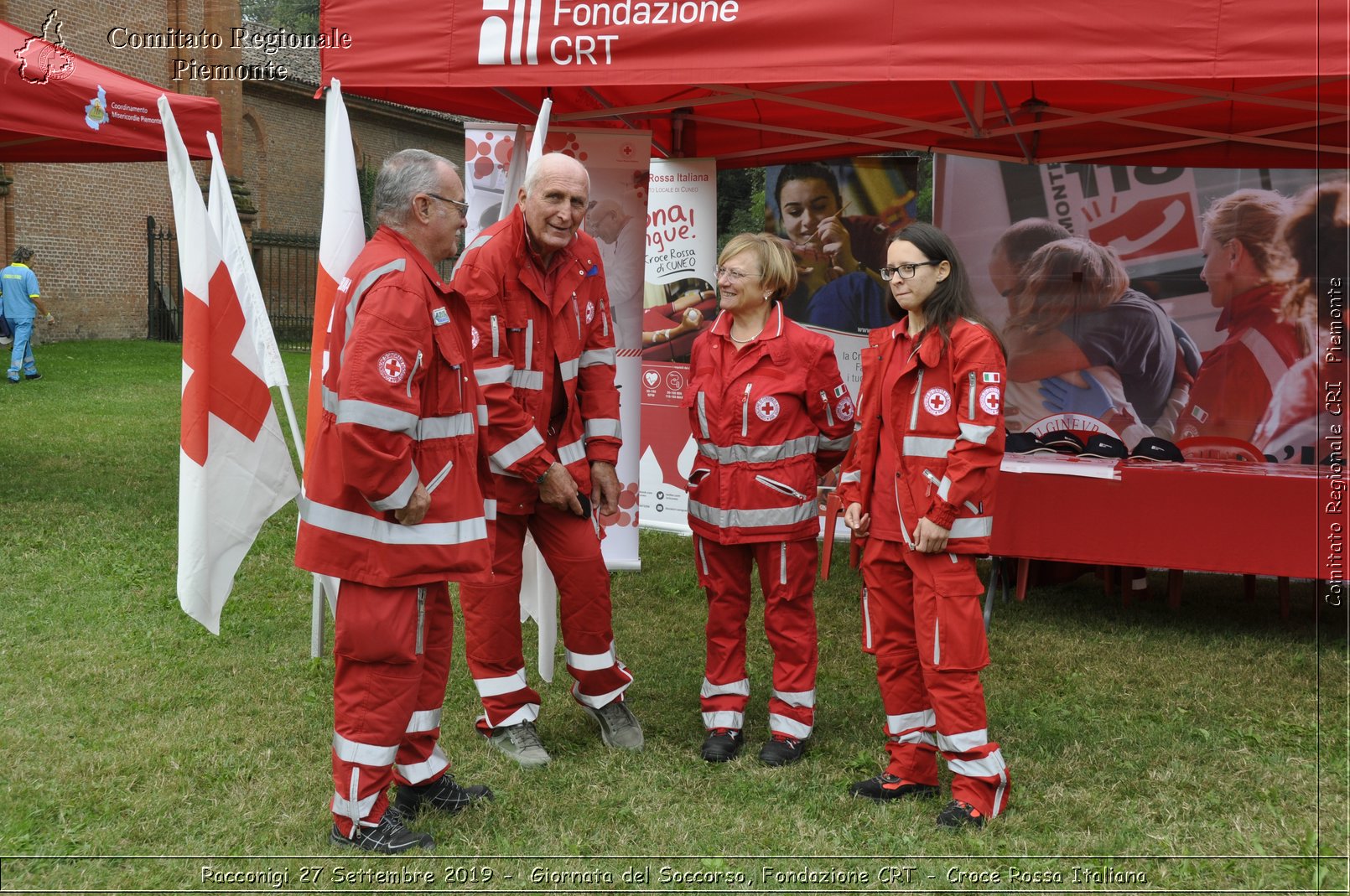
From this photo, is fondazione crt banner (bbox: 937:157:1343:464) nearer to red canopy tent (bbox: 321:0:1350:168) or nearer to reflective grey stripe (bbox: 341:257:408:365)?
A: red canopy tent (bbox: 321:0:1350:168)

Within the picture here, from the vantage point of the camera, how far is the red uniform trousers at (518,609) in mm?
4406

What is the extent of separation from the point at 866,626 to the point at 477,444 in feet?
4.96

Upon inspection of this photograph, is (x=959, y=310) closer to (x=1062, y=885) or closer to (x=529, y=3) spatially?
(x=1062, y=885)

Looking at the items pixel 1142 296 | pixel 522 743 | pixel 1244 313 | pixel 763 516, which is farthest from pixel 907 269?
pixel 1244 313

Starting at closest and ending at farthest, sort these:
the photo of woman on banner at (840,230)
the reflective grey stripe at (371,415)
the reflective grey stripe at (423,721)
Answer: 1. the reflective grey stripe at (371,415)
2. the reflective grey stripe at (423,721)
3. the photo of woman on banner at (840,230)

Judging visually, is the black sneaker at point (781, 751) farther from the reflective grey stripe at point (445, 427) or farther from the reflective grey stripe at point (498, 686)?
the reflective grey stripe at point (445, 427)

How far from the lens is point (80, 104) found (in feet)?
25.9

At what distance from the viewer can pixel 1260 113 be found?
6.30m

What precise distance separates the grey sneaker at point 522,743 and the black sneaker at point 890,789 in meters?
1.17

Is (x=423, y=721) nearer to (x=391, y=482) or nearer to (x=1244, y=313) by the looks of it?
(x=391, y=482)

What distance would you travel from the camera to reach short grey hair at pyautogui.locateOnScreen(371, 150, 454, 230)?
3.49 metres

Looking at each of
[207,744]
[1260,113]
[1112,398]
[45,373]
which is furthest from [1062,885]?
[45,373]

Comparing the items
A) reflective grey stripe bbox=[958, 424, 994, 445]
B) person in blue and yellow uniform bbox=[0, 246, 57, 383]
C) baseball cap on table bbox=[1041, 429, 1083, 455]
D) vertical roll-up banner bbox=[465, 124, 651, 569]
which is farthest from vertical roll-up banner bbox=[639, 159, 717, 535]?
person in blue and yellow uniform bbox=[0, 246, 57, 383]

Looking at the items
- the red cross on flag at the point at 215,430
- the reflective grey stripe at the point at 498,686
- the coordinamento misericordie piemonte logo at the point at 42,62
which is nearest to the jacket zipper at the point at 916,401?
the reflective grey stripe at the point at 498,686
